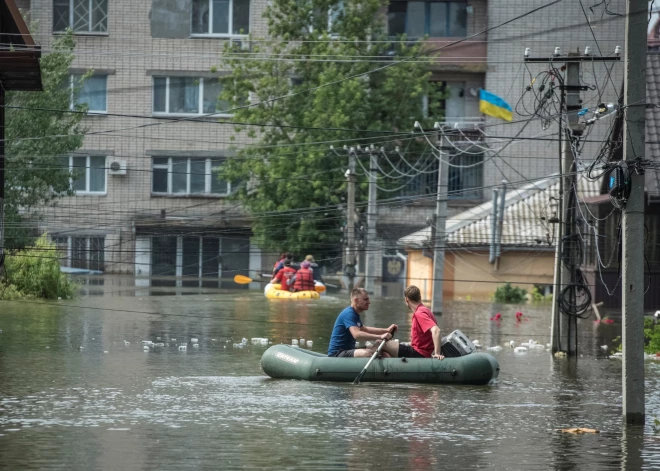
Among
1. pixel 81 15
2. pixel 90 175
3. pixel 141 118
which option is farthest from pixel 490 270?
pixel 81 15

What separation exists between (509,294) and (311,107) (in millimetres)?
12644

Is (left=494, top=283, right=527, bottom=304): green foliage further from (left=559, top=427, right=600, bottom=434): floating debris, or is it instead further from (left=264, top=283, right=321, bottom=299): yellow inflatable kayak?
(left=559, top=427, right=600, bottom=434): floating debris

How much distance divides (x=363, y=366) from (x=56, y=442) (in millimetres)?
7121

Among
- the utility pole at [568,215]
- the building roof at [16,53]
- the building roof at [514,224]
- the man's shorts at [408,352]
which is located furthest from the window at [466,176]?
the man's shorts at [408,352]

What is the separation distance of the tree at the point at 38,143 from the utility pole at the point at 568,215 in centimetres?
2456

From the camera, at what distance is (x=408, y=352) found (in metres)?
21.4

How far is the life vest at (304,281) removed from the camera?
1849 inches

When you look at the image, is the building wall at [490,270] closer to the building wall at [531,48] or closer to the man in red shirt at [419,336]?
the building wall at [531,48]

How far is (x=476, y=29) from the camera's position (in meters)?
61.4

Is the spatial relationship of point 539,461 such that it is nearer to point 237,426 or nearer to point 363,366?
point 237,426

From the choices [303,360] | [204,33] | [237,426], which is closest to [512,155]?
[204,33]

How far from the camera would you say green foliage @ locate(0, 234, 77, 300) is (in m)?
39.9

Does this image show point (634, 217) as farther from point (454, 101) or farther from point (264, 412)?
point (454, 101)

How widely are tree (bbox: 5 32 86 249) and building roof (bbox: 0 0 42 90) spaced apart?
45.9ft
